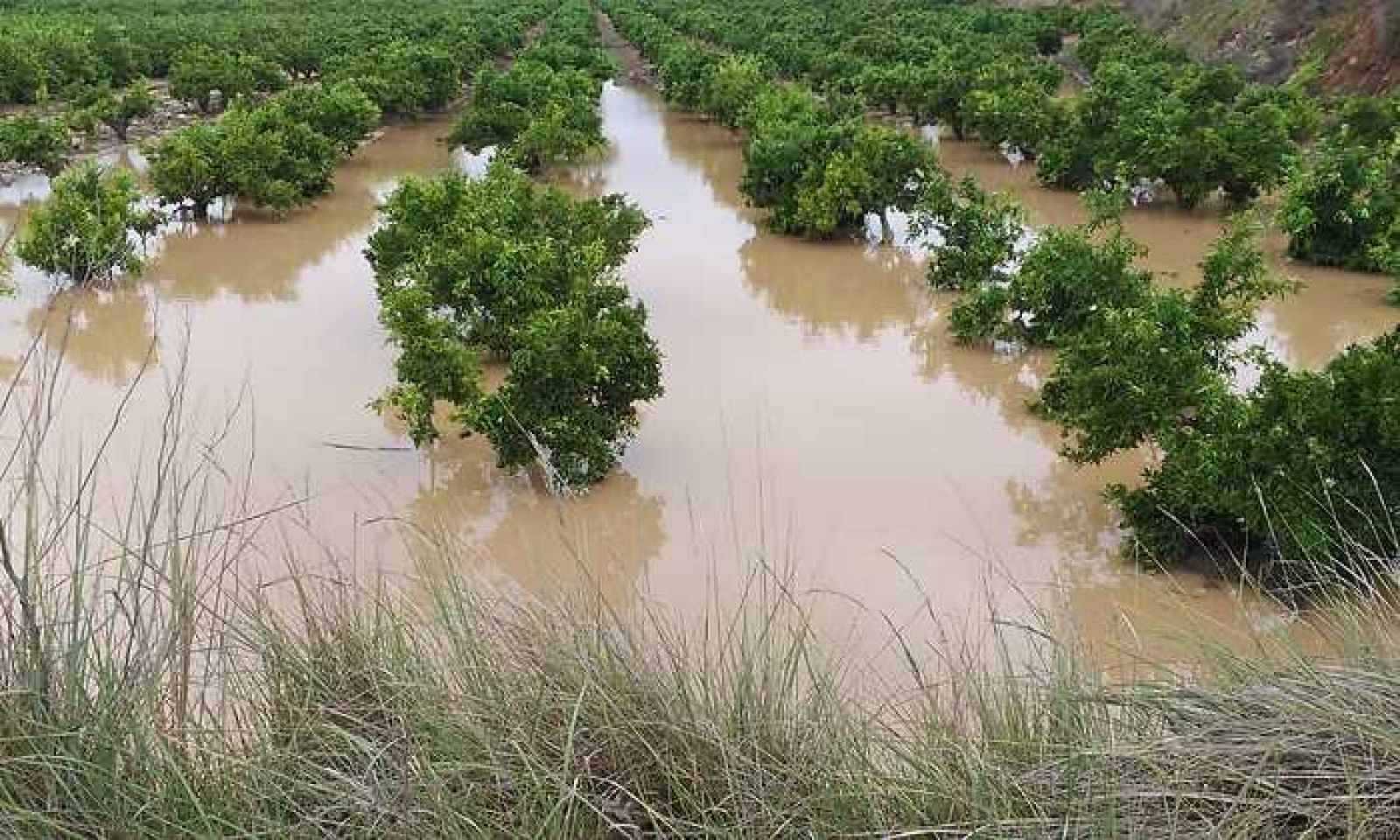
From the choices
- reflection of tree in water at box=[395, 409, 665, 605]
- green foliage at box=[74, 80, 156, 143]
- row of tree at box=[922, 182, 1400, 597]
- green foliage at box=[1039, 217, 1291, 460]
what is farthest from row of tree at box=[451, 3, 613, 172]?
green foliage at box=[1039, 217, 1291, 460]

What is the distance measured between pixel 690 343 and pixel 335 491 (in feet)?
15.6

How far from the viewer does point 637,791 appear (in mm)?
3643

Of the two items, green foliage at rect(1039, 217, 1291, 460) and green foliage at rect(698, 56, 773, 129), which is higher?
green foliage at rect(698, 56, 773, 129)

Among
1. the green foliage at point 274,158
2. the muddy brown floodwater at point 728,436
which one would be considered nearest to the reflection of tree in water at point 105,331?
the muddy brown floodwater at point 728,436

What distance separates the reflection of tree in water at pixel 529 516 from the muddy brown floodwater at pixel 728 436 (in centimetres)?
3

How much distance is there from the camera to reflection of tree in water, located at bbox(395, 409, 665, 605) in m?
8.57

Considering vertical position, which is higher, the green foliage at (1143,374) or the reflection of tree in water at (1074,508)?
the green foliage at (1143,374)

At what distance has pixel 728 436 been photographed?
10734 millimetres

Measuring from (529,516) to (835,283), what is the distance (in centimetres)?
763

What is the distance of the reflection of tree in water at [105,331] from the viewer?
42.2ft

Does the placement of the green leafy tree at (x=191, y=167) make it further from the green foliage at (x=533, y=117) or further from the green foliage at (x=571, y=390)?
the green foliage at (x=571, y=390)

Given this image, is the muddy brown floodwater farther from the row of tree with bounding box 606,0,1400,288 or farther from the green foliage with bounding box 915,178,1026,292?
the row of tree with bounding box 606,0,1400,288

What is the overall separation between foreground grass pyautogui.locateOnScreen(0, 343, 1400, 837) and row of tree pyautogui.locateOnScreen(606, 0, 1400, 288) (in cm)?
1153

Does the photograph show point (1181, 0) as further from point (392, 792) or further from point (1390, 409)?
point (392, 792)
